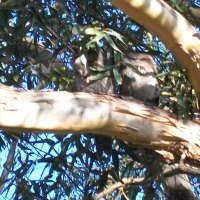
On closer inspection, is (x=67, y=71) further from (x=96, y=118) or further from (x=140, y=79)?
(x=96, y=118)

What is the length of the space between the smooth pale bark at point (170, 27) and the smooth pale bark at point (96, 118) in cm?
21

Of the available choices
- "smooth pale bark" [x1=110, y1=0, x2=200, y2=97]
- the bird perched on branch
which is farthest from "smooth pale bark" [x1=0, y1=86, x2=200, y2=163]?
the bird perched on branch

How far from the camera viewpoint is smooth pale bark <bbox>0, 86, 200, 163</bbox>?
6.25 ft

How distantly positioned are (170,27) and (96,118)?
39cm

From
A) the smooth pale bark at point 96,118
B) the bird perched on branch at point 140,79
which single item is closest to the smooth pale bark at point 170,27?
the smooth pale bark at point 96,118

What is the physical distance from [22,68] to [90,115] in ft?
3.36

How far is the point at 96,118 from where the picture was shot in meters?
2.03

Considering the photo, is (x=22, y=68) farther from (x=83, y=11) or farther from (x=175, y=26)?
(x=175, y=26)

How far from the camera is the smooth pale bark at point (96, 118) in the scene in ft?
6.25

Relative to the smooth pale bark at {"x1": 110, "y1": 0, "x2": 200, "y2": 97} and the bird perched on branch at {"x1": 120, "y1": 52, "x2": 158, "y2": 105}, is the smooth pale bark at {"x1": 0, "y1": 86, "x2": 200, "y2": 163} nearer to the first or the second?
the smooth pale bark at {"x1": 110, "y1": 0, "x2": 200, "y2": 97}

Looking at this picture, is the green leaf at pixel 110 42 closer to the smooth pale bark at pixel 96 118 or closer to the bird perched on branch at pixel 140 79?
the bird perched on branch at pixel 140 79

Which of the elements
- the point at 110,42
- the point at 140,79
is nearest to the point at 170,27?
the point at 110,42

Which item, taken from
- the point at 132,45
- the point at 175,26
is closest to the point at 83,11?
the point at 132,45

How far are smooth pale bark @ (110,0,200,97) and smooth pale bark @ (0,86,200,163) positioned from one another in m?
0.21
